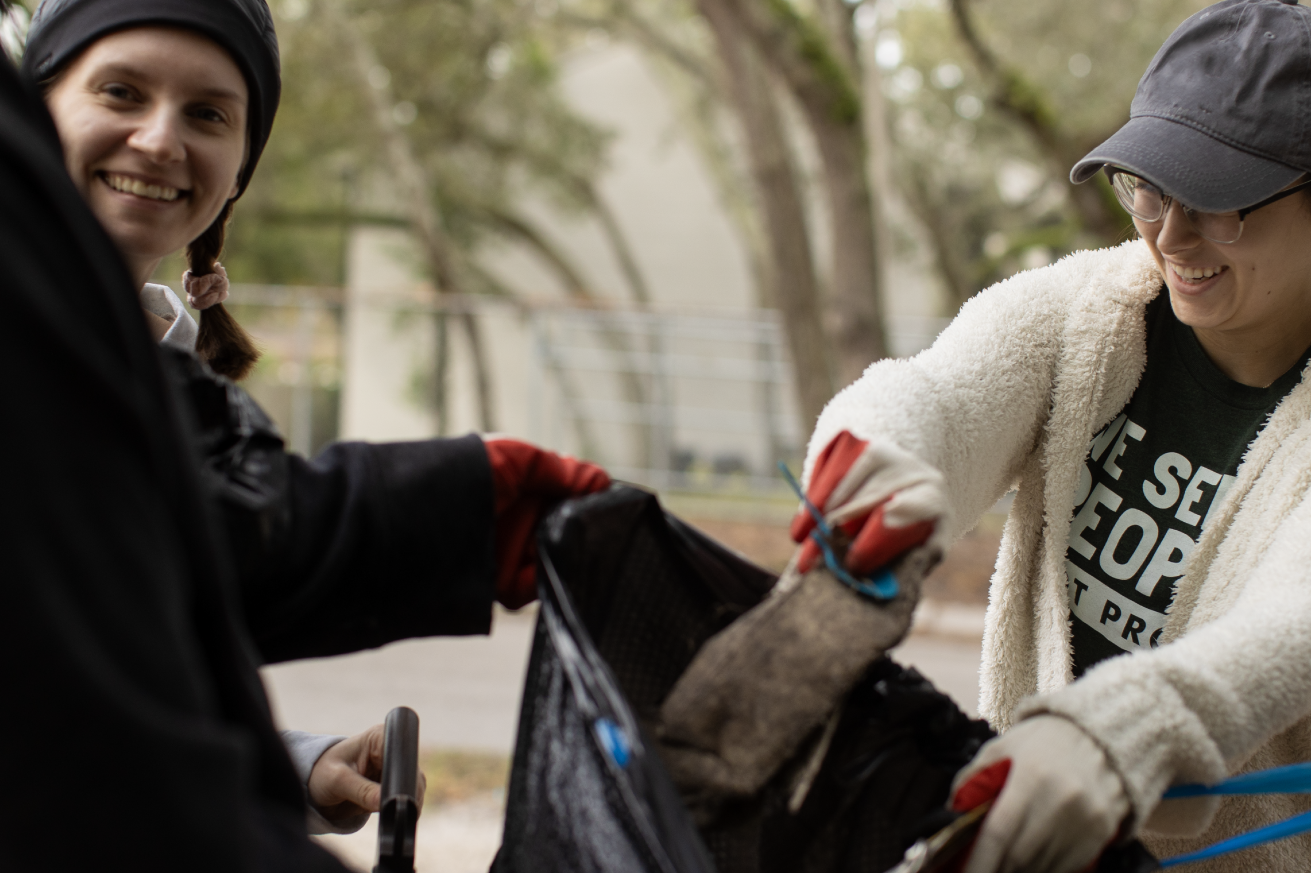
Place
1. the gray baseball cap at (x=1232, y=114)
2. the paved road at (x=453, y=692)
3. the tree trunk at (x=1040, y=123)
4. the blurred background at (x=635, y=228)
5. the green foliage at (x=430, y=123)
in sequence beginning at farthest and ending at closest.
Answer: the green foliage at (x=430, y=123) < the tree trunk at (x=1040, y=123) < the blurred background at (x=635, y=228) < the paved road at (x=453, y=692) < the gray baseball cap at (x=1232, y=114)

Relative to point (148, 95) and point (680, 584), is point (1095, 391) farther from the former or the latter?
point (148, 95)

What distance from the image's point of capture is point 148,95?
1.38 m

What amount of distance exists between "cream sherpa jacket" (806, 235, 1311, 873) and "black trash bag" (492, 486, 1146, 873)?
0.15 metres

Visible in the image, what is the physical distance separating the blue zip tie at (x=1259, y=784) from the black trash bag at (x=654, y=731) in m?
0.13

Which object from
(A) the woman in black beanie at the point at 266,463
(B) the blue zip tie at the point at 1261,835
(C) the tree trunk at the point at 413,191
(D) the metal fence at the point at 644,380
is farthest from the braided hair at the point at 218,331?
(C) the tree trunk at the point at 413,191

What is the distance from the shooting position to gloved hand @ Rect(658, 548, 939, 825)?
1.08 metres

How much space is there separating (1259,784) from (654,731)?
2.35 feet

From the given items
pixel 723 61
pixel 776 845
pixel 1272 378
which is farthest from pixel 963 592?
pixel 776 845

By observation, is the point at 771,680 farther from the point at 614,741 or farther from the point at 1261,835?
the point at 1261,835

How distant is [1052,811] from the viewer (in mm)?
1053

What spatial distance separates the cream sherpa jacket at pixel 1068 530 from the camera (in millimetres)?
1158

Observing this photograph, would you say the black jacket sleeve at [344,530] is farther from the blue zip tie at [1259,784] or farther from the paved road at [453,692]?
the paved road at [453,692]

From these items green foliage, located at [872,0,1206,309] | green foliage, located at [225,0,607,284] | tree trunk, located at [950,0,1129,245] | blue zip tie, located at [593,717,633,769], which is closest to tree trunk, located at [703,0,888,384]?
tree trunk, located at [950,0,1129,245]

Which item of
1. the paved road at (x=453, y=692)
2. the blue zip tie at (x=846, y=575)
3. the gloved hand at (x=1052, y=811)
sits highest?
the blue zip tie at (x=846, y=575)
